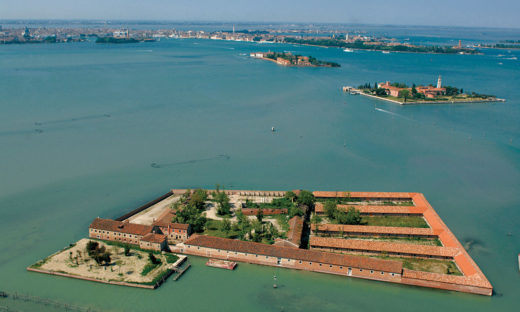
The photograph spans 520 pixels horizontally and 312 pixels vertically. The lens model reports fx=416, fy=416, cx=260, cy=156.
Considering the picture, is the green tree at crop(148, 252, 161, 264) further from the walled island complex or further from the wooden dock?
the wooden dock

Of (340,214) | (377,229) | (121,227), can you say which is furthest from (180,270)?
(377,229)

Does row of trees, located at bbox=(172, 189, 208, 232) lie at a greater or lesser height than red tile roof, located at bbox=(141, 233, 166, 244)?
greater

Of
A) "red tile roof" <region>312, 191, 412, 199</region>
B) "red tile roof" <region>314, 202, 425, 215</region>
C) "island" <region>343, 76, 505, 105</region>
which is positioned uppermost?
"island" <region>343, 76, 505, 105</region>

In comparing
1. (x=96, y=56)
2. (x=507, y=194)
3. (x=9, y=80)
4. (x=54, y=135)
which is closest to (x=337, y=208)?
(x=507, y=194)

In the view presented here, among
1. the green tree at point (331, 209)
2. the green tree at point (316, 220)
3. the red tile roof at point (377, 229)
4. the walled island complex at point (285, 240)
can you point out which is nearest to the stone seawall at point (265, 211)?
the walled island complex at point (285, 240)

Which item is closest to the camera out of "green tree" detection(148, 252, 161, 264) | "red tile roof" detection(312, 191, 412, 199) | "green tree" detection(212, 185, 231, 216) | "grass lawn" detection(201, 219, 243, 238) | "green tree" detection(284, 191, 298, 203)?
"green tree" detection(148, 252, 161, 264)

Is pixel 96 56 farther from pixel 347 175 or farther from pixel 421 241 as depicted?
pixel 421 241

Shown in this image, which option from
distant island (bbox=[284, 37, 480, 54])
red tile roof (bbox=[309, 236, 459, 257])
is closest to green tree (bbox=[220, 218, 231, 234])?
red tile roof (bbox=[309, 236, 459, 257])
